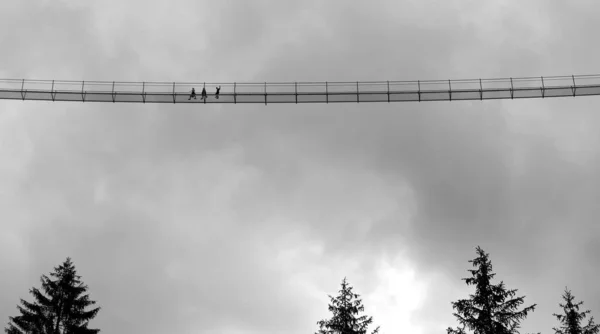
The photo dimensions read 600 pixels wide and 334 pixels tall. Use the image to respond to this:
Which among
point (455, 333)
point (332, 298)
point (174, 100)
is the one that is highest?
point (174, 100)

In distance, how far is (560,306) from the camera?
54.6 metres

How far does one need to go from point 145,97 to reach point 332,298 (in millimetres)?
23262

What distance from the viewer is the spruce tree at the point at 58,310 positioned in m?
50.6

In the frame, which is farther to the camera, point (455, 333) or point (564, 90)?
point (564, 90)

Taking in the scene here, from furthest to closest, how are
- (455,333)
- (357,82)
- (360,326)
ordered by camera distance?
1. (357,82)
2. (360,326)
3. (455,333)

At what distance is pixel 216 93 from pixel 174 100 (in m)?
3.63

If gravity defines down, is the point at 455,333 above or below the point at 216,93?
below

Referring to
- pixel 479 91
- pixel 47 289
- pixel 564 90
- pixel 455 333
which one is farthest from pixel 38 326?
pixel 564 90

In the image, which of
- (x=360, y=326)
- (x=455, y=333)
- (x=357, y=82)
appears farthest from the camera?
(x=357, y=82)

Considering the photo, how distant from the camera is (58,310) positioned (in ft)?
168

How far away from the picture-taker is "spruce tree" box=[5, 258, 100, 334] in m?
50.6

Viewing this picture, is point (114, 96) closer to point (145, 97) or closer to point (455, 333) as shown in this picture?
point (145, 97)

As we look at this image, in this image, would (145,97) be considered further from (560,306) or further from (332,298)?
(560,306)

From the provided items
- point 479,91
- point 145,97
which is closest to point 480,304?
point 479,91
